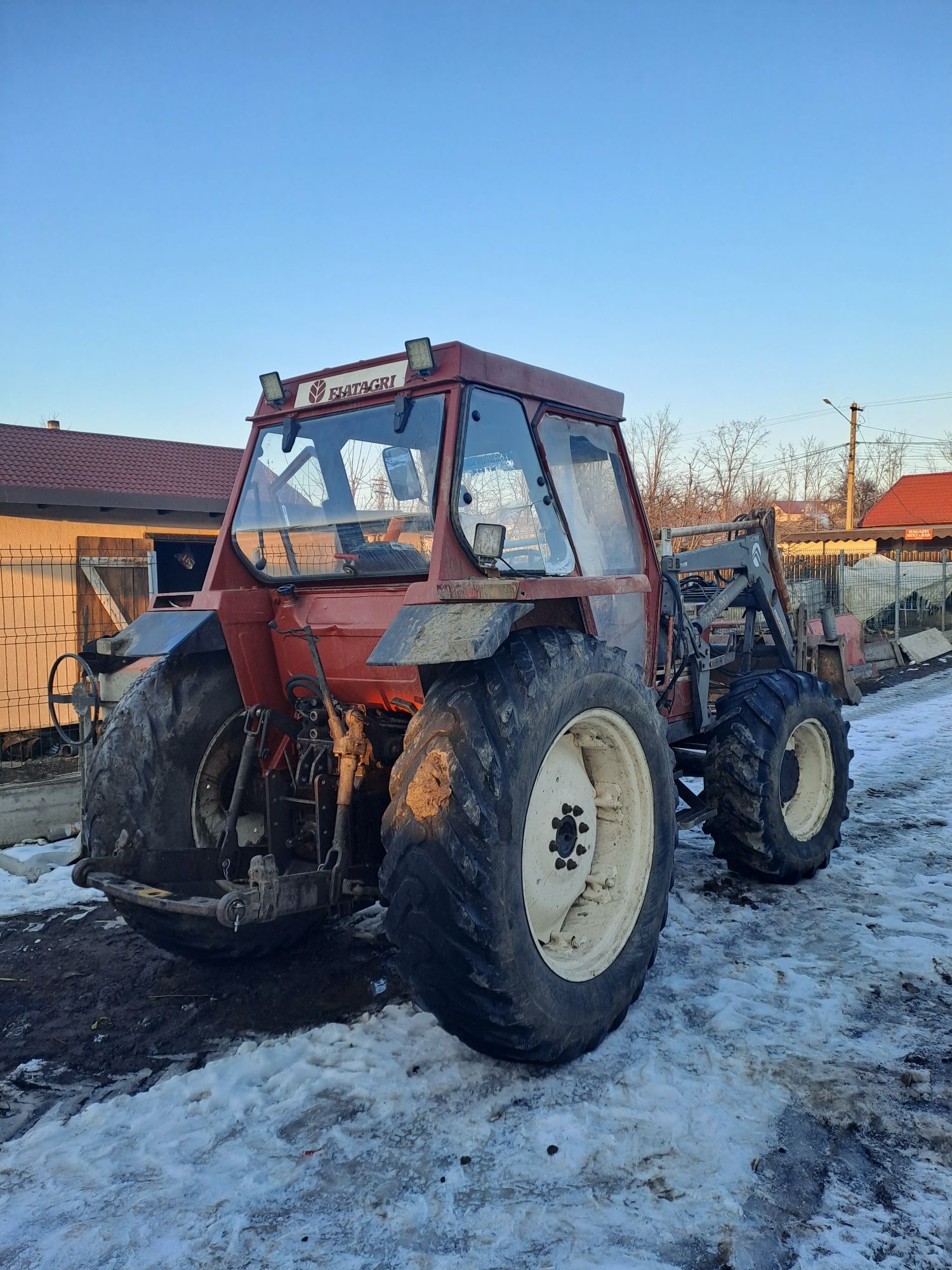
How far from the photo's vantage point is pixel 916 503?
121 ft

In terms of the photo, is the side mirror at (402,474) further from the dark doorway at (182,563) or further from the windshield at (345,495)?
the dark doorway at (182,563)

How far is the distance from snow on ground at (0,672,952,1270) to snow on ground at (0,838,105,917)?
7.52 feet

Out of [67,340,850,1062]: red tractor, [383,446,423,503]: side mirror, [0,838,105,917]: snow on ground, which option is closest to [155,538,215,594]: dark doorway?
[0,838,105,917]: snow on ground

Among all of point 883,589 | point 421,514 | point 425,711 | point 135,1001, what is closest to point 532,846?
point 425,711

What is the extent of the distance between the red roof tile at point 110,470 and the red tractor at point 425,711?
8744mm

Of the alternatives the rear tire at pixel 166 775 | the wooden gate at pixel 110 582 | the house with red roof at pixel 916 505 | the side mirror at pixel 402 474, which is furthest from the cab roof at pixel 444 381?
the house with red roof at pixel 916 505

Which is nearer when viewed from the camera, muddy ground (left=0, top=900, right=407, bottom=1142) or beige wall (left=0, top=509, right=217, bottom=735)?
muddy ground (left=0, top=900, right=407, bottom=1142)

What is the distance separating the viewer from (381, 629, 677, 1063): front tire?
2.86 m

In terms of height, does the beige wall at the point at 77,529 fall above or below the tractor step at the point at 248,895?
above

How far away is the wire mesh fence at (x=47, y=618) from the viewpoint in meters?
9.73

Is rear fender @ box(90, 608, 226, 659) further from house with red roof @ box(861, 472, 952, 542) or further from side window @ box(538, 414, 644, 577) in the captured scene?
house with red roof @ box(861, 472, 952, 542)

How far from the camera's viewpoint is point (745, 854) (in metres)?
5.06

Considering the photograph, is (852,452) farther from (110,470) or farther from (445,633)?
(445,633)

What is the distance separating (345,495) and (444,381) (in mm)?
710
